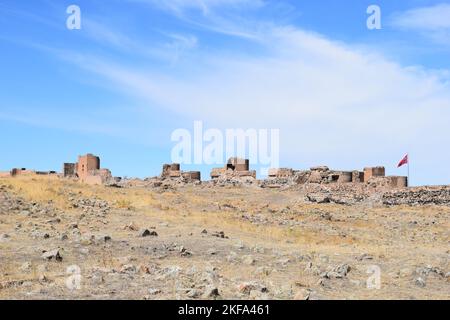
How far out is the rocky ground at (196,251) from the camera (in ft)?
31.9

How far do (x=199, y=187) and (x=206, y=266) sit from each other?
3165cm

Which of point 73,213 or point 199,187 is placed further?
point 199,187

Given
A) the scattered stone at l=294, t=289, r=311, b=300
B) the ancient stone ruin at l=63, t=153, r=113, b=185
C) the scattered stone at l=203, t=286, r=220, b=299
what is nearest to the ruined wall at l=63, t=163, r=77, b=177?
the ancient stone ruin at l=63, t=153, r=113, b=185

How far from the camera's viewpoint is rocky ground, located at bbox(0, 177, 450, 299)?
971cm

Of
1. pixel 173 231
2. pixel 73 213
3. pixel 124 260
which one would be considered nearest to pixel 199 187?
pixel 73 213

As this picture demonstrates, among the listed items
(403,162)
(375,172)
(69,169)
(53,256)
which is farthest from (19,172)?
(53,256)

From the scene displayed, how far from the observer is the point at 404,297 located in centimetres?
999

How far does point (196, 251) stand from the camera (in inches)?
555

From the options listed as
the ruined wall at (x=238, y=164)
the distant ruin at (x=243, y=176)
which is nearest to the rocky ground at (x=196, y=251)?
the distant ruin at (x=243, y=176)

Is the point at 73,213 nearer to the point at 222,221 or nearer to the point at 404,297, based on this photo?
the point at 222,221

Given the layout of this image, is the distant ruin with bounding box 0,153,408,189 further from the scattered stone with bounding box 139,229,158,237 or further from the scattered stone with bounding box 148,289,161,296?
the scattered stone with bounding box 148,289,161,296

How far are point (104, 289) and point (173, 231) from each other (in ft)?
27.5
